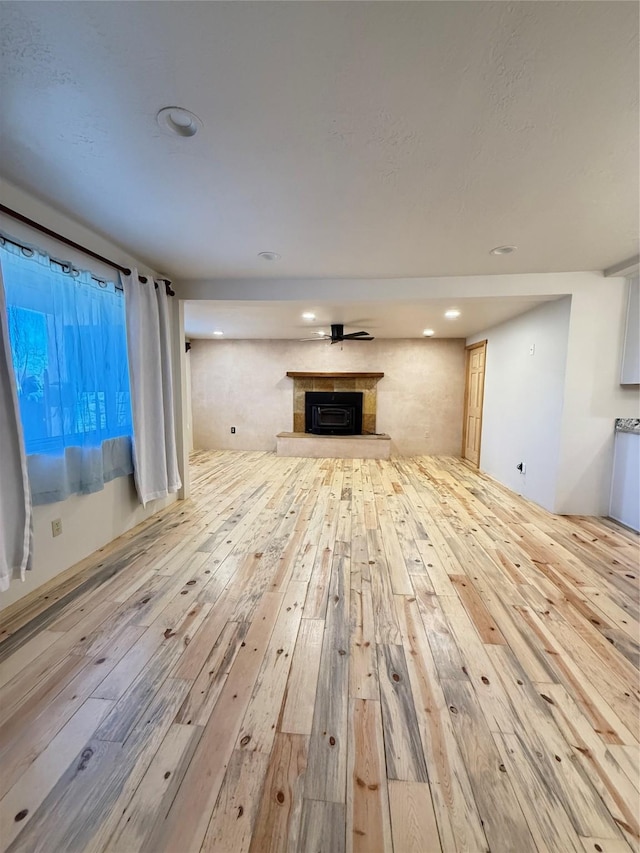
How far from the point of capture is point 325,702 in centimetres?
120

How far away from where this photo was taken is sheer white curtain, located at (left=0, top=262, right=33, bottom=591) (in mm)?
1566

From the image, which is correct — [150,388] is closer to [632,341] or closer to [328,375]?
[328,375]

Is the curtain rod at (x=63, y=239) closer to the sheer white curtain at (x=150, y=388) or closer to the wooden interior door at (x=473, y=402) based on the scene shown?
the sheer white curtain at (x=150, y=388)

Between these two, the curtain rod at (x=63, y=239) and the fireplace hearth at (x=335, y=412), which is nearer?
the curtain rod at (x=63, y=239)

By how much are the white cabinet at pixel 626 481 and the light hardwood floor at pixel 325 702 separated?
2.12ft

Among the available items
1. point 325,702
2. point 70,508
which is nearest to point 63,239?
point 70,508

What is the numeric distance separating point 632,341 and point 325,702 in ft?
12.1

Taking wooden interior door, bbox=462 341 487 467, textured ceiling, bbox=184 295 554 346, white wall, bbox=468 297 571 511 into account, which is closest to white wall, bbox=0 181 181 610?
textured ceiling, bbox=184 295 554 346

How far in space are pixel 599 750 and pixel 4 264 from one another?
3.34m

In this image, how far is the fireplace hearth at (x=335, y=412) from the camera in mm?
6078

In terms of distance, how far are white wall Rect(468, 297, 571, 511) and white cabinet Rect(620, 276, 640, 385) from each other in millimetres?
466

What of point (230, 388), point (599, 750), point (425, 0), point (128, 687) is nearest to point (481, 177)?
point (425, 0)

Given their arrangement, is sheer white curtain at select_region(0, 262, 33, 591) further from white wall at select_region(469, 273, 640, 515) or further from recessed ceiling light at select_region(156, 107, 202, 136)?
white wall at select_region(469, 273, 640, 515)

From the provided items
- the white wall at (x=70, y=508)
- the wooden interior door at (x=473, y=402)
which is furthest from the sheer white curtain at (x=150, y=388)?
the wooden interior door at (x=473, y=402)
